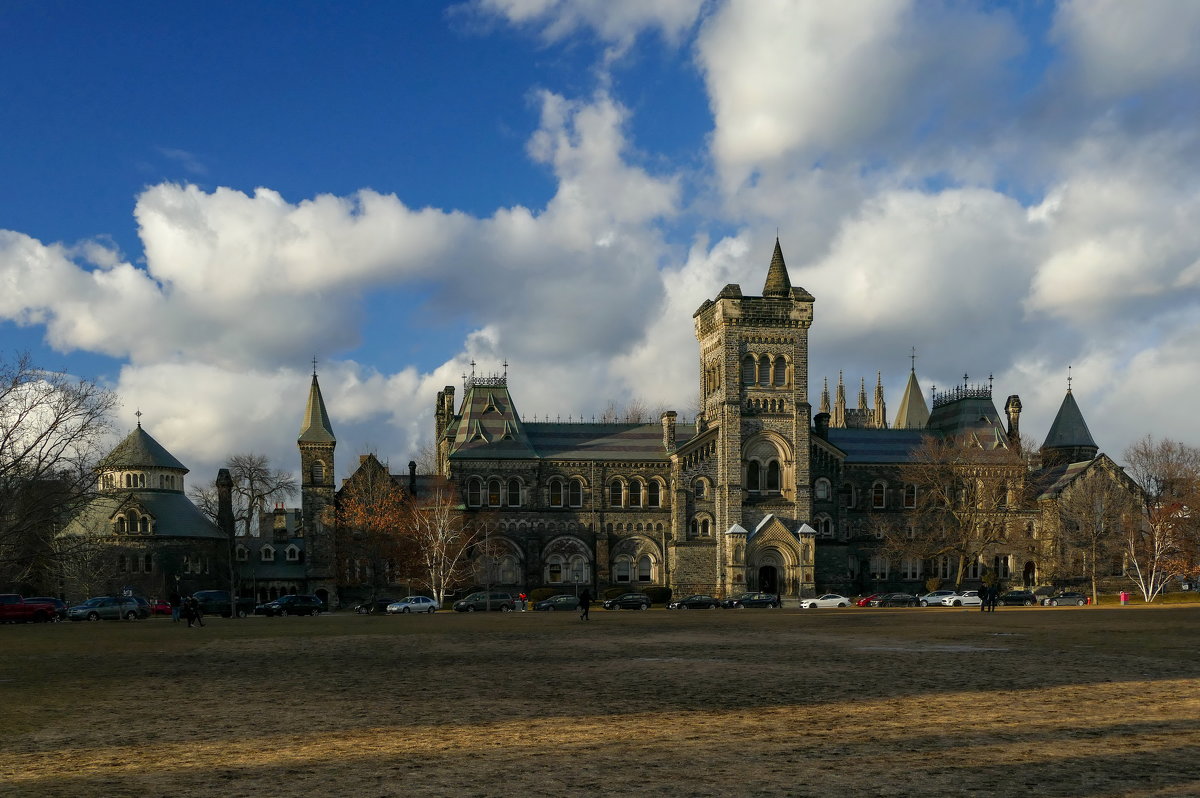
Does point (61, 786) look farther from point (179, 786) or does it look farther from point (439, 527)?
point (439, 527)

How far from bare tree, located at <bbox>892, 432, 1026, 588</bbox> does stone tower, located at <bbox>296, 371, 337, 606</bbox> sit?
39304 mm

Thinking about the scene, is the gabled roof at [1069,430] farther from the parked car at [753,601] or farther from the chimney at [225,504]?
the chimney at [225,504]

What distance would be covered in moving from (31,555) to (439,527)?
22.6 metres

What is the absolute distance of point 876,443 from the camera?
89.3 meters

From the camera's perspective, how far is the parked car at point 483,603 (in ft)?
226

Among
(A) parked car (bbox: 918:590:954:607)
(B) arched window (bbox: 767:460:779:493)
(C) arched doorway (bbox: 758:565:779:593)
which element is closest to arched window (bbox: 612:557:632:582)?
(C) arched doorway (bbox: 758:565:779:593)

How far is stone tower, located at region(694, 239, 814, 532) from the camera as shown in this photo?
79.9m

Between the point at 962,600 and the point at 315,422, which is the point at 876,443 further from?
the point at 315,422

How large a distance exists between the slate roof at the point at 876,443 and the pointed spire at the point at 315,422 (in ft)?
121

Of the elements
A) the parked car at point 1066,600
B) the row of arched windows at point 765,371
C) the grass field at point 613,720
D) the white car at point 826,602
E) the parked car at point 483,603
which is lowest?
the parked car at point 1066,600

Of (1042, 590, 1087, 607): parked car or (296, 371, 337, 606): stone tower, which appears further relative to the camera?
(296, 371, 337, 606): stone tower

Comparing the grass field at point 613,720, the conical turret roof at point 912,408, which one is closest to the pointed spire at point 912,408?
the conical turret roof at point 912,408

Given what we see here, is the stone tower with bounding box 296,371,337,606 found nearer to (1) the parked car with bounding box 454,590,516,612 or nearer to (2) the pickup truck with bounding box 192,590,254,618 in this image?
(2) the pickup truck with bounding box 192,590,254,618

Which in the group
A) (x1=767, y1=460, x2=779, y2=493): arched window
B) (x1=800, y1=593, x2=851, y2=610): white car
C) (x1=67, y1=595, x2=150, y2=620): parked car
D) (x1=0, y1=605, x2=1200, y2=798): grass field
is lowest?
(x1=800, y1=593, x2=851, y2=610): white car
